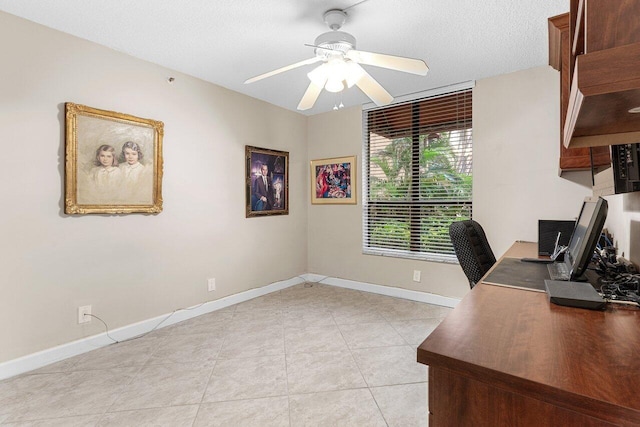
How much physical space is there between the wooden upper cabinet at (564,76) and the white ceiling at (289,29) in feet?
1.47

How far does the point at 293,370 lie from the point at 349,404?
50 cm

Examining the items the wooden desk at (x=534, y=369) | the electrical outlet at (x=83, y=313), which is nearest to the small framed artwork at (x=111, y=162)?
the electrical outlet at (x=83, y=313)

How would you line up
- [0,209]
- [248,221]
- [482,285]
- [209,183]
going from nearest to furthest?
1. [482,285]
2. [0,209]
3. [209,183]
4. [248,221]

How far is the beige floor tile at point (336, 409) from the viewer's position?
5.27 ft

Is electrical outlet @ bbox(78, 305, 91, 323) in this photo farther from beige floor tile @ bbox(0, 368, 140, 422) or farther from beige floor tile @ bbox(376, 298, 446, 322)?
beige floor tile @ bbox(376, 298, 446, 322)

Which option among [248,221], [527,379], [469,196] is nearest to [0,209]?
[248,221]

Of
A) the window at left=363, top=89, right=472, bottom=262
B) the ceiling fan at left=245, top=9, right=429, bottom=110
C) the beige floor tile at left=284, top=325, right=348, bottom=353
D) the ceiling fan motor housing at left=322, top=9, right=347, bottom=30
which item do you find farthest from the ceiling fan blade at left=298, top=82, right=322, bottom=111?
the beige floor tile at left=284, top=325, right=348, bottom=353

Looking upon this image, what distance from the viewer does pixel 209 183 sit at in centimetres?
329

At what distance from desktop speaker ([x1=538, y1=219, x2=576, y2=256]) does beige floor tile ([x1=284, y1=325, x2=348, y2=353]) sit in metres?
1.71

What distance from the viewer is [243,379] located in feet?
6.57

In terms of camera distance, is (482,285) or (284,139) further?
(284,139)

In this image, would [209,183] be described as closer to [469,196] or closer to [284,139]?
[284,139]

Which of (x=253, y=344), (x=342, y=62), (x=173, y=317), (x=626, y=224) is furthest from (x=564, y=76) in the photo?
(x=173, y=317)

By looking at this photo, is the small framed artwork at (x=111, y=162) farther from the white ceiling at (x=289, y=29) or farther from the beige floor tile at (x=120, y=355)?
the beige floor tile at (x=120, y=355)
